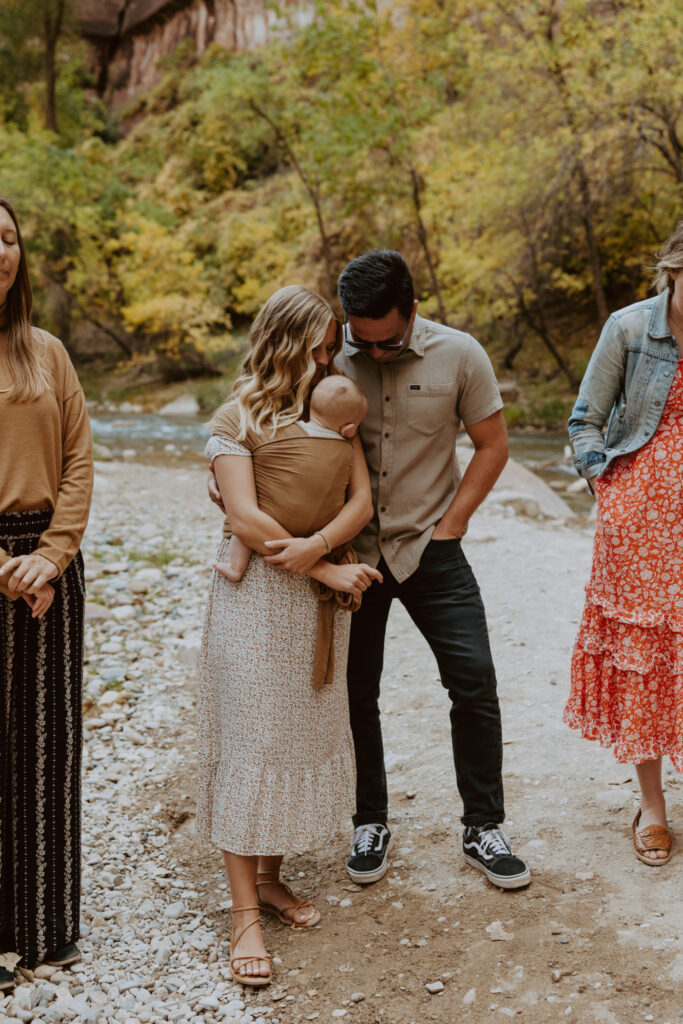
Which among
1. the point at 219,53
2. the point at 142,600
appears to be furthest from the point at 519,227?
the point at 219,53

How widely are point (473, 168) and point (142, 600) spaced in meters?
14.7

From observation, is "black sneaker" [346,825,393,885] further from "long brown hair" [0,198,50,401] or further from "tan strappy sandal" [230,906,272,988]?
"long brown hair" [0,198,50,401]

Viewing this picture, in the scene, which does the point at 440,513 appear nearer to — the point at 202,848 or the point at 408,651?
the point at 202,848

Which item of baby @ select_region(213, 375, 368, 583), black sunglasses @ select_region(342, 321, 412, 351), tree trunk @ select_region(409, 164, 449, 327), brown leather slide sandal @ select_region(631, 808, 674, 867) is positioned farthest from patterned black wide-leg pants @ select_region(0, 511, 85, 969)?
tree trunk @ select_region(409, 164, 449, 327)

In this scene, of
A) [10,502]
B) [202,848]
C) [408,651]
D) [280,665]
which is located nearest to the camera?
[10,502]

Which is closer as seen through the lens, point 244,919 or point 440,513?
point 244,919

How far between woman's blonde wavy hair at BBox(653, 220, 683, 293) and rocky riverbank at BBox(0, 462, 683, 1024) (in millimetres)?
1859

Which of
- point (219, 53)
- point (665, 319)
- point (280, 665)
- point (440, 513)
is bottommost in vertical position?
point (280, 665)

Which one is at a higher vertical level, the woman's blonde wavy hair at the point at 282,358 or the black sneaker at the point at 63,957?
the woman's blonde wavy hair at the point at 282,358

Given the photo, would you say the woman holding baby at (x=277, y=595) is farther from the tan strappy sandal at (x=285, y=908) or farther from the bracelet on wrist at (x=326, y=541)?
the tan strappy sandal at (x=285, y=908)

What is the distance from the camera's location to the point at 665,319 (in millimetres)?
2865

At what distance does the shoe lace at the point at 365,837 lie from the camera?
317cm

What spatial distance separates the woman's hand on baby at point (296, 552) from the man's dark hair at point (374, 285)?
678mm

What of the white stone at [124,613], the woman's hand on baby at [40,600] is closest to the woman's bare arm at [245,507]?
the woman's hand on baby at [40,600]
